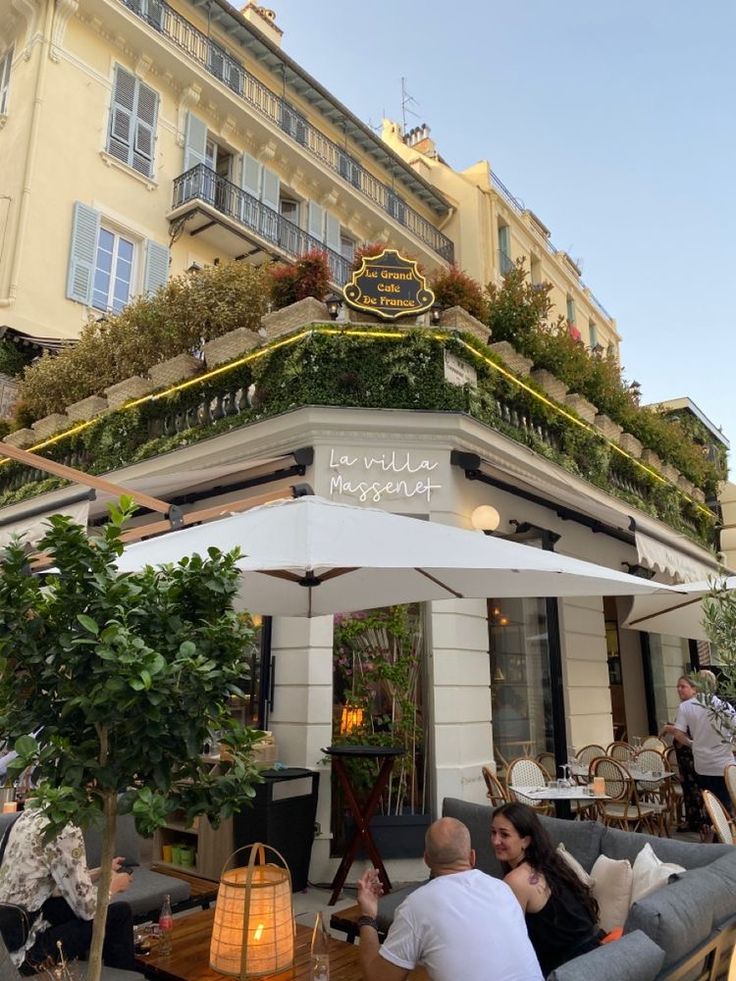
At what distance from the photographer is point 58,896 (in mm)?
3375

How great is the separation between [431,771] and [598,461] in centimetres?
538

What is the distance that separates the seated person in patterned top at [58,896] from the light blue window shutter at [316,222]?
1664 centimetres

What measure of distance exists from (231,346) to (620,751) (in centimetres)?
723

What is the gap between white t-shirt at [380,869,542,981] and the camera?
2.44 metres

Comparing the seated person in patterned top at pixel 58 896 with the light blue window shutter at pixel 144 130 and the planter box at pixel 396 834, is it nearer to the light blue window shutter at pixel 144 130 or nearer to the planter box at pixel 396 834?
the planter box at pixel 396 834

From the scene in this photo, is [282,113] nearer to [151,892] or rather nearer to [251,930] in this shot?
[151,892]

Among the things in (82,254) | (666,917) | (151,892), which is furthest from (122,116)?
(666,917)

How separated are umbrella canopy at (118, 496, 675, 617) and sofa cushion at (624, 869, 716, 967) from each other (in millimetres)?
1559

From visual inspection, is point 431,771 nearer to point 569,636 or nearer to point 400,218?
point 569,636

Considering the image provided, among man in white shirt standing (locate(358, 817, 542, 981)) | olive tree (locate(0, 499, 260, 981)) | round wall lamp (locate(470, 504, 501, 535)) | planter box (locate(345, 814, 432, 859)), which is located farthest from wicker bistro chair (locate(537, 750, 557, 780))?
olive tree (locate(0, 499, 260, 981))

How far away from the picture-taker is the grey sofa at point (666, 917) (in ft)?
7.80

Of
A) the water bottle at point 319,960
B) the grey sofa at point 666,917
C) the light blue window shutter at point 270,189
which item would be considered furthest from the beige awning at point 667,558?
the light blue window shutter at point 270,189

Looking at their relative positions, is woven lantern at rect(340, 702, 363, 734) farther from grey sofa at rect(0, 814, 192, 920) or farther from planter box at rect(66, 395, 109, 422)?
planter box at rect(66, 395, 109, 422)

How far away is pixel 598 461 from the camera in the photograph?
1025cm
